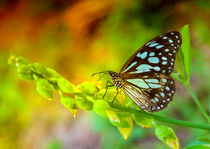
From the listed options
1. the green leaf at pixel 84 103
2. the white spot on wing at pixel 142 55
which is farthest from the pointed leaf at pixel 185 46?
the green leaf at pixel 84 103

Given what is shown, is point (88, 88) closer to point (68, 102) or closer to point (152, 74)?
point (68, 102)

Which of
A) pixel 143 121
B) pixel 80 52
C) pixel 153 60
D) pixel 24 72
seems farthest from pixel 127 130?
pixel 80 52

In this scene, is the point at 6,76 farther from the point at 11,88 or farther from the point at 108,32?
the point at 108,32

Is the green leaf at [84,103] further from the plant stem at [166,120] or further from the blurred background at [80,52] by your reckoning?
the blurred background at [80,52]

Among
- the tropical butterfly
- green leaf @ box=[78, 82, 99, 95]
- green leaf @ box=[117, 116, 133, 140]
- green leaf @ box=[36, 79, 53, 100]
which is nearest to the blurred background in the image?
the tropical butterfly

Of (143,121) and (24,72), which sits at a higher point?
(24,72)

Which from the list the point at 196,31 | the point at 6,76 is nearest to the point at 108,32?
the point at 196,31
